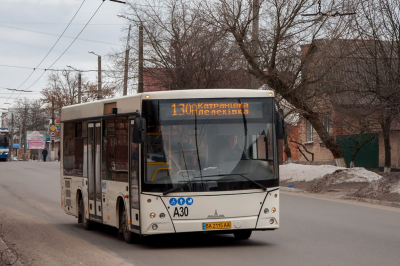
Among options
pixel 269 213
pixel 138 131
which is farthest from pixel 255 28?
pixel 138 131

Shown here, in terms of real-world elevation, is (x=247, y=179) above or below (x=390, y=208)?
above

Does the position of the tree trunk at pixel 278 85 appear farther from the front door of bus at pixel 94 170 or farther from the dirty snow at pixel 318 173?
the front door of bus at pixel 94 170

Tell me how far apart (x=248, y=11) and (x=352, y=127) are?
23.4 feet

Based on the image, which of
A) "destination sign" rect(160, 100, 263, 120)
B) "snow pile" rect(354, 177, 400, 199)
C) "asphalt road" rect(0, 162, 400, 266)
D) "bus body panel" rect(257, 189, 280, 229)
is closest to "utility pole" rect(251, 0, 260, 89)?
"snow pile" rect(354, 177, 400, 199)

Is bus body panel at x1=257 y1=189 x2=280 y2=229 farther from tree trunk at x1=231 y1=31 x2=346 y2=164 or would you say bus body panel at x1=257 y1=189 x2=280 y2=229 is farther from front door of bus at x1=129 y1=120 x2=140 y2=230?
tree trunk at x1=231 y1=31 x2=346 y2=164

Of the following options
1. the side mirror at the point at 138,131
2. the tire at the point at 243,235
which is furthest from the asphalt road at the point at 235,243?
the side mirror at the point at 138,131

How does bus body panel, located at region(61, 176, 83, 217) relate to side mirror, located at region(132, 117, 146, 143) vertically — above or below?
below

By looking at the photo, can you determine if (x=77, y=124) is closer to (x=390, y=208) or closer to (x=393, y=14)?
(x=390, y=208)

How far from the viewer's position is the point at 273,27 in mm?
29266

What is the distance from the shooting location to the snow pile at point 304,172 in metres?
28.3

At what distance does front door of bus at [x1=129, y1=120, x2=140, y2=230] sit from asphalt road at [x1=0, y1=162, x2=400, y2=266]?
0.51m

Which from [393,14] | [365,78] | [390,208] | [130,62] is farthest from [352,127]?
[130,62]

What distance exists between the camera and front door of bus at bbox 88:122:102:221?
13.0m

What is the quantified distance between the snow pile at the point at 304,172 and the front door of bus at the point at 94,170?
16.2m
